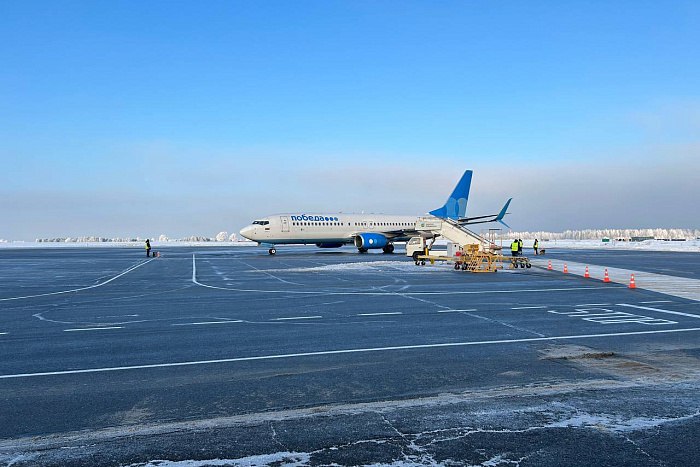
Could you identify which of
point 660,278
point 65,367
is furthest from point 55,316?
point 660,278

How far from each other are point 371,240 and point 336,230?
13.1 feet

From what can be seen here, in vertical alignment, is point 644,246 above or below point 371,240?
below

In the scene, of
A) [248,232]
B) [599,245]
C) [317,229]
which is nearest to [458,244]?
[317,229]

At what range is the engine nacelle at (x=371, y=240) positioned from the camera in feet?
174

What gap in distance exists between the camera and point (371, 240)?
53219mm

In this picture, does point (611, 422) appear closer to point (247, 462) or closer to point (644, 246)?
point (247, 462)

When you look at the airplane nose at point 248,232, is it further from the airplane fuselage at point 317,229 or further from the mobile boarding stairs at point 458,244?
the mobile boarding stairs at point 458,244

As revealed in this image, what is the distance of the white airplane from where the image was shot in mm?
51156

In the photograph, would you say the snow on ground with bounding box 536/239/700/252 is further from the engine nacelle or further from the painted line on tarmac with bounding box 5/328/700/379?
the painted line on tarmac with bounding box 5/328/700/379

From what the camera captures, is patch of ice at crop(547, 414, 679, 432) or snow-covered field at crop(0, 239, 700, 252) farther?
snow-covered field at crop(0, 239, 700, 252)

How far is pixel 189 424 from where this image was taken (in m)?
6.29

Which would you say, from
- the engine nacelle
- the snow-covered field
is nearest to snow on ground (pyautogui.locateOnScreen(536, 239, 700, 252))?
the snow-covered field

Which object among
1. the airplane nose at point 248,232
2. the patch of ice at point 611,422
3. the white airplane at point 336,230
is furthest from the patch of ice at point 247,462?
the airplane nose at point 248,232

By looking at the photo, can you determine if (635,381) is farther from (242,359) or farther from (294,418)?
(242,359)
